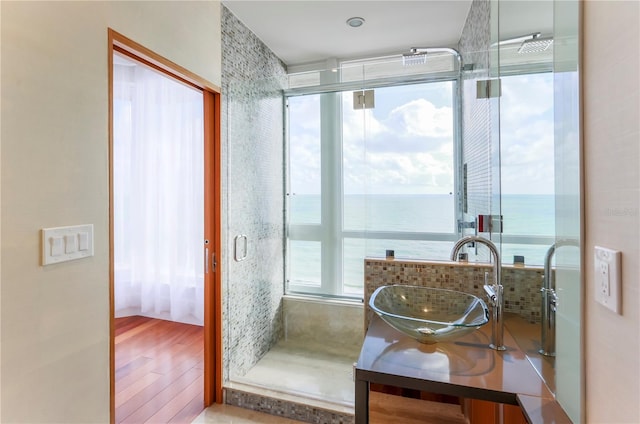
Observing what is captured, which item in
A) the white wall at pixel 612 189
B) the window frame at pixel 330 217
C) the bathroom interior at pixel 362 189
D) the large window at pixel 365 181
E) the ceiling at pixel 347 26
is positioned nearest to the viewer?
the white wall at pixel 612 189

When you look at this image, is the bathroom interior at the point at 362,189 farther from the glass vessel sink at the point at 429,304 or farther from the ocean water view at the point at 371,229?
the glass vessel sink at the point at 429,304

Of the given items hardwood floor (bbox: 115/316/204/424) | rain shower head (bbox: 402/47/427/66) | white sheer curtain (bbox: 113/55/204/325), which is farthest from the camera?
white sheer curtain (bbox: 113/55/204/325)

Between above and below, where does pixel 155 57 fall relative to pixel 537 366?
above

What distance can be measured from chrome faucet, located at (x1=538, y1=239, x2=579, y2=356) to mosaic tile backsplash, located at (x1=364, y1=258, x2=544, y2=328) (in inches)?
5.5

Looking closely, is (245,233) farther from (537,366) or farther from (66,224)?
(537,366)

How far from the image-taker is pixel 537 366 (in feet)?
3.72

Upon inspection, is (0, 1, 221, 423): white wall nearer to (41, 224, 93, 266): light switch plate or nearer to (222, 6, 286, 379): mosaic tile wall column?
(41, 224, 93, 266): light switch plate

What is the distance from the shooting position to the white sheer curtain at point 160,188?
3.21 m

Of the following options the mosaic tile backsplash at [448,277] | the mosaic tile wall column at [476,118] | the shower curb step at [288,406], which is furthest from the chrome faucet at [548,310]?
the shower curb step at [288,406]

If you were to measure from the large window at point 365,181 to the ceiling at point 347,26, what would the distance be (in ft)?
1.28

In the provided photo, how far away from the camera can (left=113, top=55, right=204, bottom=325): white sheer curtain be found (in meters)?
3.21

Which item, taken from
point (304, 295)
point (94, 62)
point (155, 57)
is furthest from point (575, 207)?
point (304, 295)

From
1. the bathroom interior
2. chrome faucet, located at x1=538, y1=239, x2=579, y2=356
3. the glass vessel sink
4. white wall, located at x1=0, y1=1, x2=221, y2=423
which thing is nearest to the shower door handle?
the bathroom interior

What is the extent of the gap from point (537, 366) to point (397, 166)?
72.2 inches
